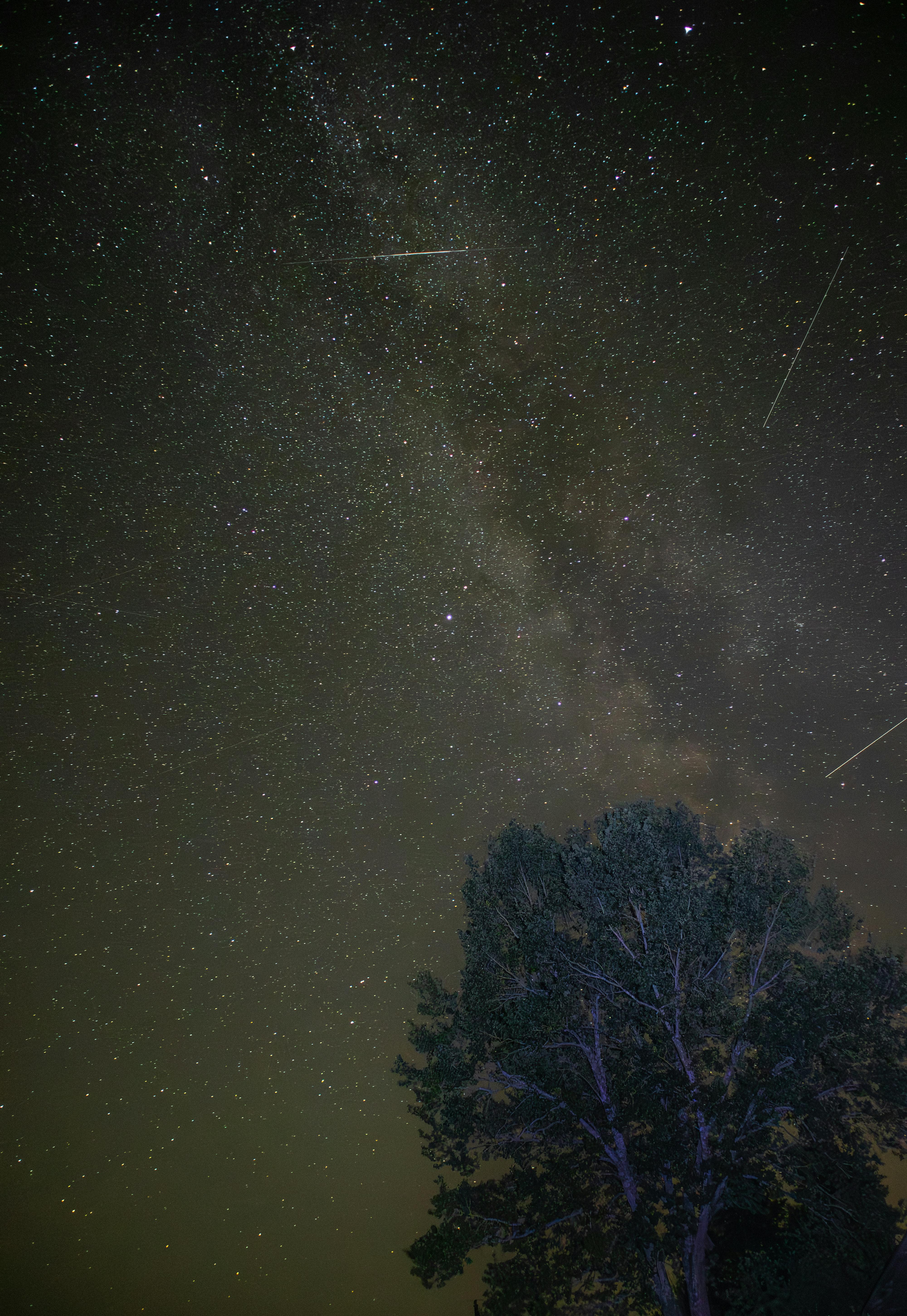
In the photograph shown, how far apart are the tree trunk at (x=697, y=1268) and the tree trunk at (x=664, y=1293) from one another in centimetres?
24

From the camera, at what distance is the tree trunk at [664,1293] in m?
7.03

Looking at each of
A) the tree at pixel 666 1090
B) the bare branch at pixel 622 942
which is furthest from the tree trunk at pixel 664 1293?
the bare branch at pixel 622 942

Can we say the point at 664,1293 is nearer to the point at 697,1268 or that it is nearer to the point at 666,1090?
the point at 697,1268

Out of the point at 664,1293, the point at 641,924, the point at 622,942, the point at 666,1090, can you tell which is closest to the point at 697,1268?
the point at 664,1293

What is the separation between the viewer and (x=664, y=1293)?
7.06 m

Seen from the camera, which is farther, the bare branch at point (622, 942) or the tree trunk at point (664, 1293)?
the bare branch at point (622, 942)

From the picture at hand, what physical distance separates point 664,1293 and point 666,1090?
2.67m

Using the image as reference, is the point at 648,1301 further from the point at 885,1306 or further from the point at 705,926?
the point at 705,926

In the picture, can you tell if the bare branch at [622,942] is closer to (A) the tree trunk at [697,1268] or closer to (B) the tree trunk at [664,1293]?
(A) the tree trunk at [697,1268]

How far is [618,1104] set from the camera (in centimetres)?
813

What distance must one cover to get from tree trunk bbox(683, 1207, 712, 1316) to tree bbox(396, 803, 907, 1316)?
0.03 meters

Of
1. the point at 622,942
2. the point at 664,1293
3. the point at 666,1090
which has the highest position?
the point at 622,942

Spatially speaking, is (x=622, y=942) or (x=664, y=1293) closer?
(x=664, y=1293)

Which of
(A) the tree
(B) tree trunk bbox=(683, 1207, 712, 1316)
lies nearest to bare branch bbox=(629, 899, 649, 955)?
(A) the tree
